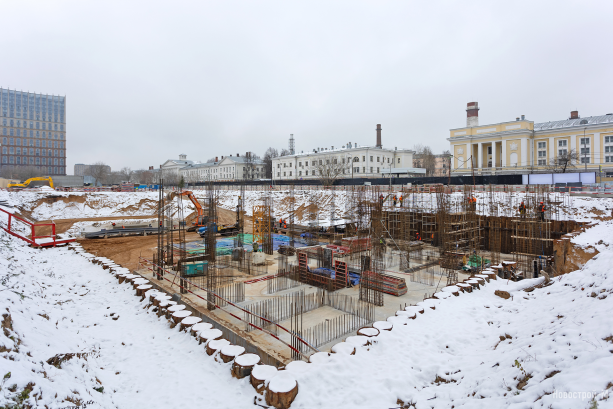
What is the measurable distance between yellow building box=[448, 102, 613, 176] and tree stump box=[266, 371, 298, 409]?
4379 cm

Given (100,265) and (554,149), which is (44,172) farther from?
(554,149)

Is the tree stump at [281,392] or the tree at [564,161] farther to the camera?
the tree at [564,161]

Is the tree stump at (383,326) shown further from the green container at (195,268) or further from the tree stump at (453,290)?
the green container at (195,268)

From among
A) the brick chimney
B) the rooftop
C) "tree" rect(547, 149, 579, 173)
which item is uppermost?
the brick chimney

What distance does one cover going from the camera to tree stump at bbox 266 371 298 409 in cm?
502

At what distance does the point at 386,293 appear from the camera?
1146 centimetres

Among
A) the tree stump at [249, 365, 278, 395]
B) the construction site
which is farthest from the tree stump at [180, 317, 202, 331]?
the tree stump at [249, 365, 278, 395]

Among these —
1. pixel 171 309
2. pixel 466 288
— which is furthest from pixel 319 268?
pixel 171 309

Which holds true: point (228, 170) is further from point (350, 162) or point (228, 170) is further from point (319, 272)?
point (319, 272)

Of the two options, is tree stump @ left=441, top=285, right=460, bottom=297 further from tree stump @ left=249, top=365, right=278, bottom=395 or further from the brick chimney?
the brick chimney

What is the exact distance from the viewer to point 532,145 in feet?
148

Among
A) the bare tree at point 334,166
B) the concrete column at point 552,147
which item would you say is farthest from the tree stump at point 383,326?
the concrete column at point 552,147

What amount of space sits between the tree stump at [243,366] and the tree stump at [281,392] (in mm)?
725

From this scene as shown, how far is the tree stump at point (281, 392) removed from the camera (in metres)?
5.02
